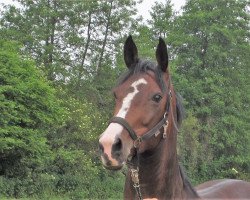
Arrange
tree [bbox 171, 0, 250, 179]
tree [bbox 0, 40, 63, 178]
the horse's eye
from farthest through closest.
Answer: tree [bbox 171, 0, 250, 179] < tree [bbox 0, 40, 63, 178] < the horse's eye

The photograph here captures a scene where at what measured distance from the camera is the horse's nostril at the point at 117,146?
3.21 meters

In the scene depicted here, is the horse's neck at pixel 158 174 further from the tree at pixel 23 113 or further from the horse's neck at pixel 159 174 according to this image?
the tree at pixel 23 113

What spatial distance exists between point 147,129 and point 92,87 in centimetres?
3228

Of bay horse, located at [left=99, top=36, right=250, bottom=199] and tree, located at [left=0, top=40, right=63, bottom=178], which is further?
tree, located at [left=0, top=40, right=63, bottom=178]

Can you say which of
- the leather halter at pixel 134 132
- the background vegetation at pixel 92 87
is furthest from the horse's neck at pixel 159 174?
the background vegetation at pixel 92 87

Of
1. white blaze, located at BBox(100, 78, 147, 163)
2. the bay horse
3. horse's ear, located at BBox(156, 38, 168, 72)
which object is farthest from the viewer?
horse's ear, located at BBox(156, 38, 168, 72)

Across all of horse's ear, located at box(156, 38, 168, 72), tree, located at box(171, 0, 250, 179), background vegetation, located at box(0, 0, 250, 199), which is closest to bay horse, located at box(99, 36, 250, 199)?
horse's ear, located at box(156, 38, 168, 72)

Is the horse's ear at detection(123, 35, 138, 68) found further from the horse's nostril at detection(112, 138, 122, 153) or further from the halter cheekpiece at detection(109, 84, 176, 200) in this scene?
the horse's nostril at detection(112, 138, 122, 153)

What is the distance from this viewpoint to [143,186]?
12.0ft

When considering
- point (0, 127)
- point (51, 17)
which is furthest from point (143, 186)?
point (51, 17)

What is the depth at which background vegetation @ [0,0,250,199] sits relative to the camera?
29.1 meters

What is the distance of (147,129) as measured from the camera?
11.6 feet

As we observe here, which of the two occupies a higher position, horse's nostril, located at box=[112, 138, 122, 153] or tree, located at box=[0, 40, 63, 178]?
tree, located at box=[0, 40, 63, 178]

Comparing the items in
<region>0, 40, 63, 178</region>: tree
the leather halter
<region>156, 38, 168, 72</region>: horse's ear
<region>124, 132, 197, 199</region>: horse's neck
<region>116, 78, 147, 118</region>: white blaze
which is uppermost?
<region>0, 40, 63, 178</region>: tree
